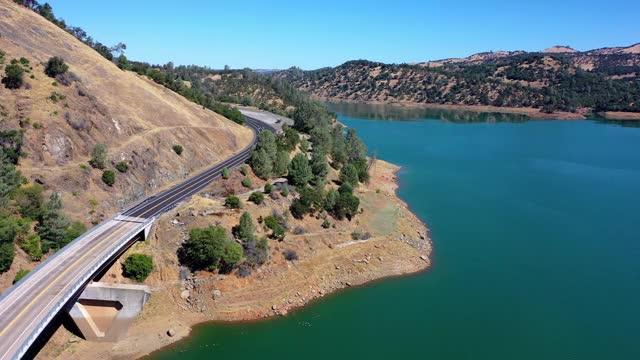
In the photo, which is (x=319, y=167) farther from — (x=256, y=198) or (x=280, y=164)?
(x=256, y=198)

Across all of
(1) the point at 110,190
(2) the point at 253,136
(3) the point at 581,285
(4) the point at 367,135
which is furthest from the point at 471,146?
(1) the point at 110,190

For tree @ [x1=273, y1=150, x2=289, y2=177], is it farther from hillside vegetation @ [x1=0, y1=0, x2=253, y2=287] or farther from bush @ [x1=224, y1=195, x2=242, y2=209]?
bush @ [x1=224, y1=195, x2=242, y2=209]

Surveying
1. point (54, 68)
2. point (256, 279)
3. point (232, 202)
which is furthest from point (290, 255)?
point (54, 68)

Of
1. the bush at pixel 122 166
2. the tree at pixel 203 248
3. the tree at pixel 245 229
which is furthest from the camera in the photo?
the bush at pixel 122 166

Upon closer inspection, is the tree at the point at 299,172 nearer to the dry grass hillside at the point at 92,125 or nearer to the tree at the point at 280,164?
the tree at the point at 280,164

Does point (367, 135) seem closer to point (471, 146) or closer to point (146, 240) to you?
point (471, 146)

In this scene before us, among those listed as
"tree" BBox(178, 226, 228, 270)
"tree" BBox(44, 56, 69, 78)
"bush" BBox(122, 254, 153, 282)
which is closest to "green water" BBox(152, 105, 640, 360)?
"tree" BBox(178, 226, 228, 270)

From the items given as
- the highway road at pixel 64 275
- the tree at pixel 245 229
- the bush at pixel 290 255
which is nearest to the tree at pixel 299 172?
the bush at pixel 290 255
